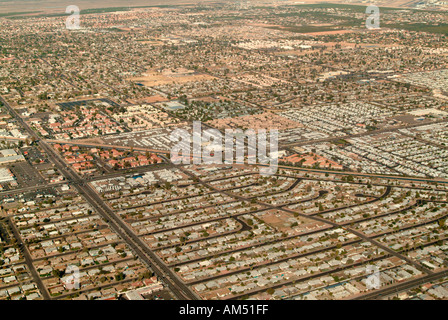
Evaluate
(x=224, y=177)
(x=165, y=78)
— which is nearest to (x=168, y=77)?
(x=165, y=78)

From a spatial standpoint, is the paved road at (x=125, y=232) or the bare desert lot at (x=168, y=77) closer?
the paved road at (x=125, y=232)

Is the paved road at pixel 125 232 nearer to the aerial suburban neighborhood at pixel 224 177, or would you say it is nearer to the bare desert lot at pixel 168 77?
the aerial suburban neighborhood at pixel 224 177

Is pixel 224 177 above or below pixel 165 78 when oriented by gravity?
below

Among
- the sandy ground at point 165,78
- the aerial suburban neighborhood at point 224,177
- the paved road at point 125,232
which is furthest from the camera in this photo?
the sandy ground at point 165,78

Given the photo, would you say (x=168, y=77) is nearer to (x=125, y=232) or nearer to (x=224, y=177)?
(x=224, y=177)

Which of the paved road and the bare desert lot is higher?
the bare desert lot

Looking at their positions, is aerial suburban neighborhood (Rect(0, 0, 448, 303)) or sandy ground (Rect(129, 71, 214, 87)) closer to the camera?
aerial suburban neighborhood (Rect(0, 0, 448, 303))

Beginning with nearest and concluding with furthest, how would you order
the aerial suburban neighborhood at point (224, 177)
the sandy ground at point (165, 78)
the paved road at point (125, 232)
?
the paved road at point (125, 232)
the aerial suburban neighborhood at point (224, 177)
the sandy ground at point (165, 78)

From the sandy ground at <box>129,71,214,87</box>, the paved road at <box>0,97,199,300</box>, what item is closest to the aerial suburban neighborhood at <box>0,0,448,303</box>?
the paved road at <box>0,97,199,300</box>

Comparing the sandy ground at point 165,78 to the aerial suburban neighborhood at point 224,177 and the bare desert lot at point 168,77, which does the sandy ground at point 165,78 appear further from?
the aerial suburban neighborhood at point 224,177

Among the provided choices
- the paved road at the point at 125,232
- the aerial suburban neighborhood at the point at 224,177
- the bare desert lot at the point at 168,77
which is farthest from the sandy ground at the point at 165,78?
the paved road at the point at 125,232

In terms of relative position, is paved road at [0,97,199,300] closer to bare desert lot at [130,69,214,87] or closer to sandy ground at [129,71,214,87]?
sandy ground at [129,71,214,87]

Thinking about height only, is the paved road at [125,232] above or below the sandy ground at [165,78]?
below
